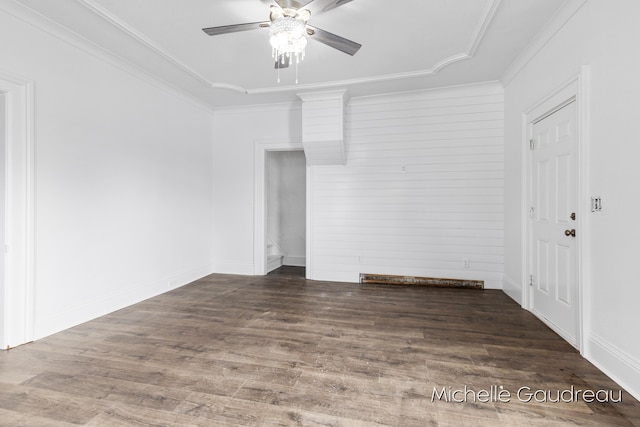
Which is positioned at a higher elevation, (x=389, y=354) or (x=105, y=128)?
(x=105, y=128)

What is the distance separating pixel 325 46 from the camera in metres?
3.11

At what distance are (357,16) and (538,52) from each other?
1953mm

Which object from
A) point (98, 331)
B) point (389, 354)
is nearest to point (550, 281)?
point (389, 354)

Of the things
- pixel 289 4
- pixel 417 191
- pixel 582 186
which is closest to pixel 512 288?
pixel 417 191

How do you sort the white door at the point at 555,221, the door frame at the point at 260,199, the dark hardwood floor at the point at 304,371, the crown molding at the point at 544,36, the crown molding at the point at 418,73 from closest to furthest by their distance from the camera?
the dark hardwood floor at the point at 304,371 → the crown molding at the point at 544,36 → the white door at the point at 555,221 → the crown molding at the point at 418,73 → the door frame at the point at 260,199

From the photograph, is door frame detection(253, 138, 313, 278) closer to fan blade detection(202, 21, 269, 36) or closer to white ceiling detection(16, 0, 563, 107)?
white ceiling detection(16, 0, 563, 107)

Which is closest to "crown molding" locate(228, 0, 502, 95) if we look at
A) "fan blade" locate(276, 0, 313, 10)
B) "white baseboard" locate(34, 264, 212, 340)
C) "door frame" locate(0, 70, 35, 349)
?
"fan blade" locate(276, 0, 313, 10)

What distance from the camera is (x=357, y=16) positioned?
2656 millimetres

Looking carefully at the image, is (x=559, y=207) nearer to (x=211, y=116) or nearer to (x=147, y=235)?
(x=147, y=235)

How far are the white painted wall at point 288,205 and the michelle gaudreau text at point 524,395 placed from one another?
4492 mm

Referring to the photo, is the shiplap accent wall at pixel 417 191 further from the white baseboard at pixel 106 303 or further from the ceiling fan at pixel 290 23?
the ceiling fan at pixel 290 23

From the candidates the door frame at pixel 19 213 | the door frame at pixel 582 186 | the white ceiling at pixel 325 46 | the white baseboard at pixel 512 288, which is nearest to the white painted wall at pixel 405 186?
the white baseboard at pixel 512 288

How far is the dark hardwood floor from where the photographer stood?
5.54ft

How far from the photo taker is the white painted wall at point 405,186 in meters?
4.21
